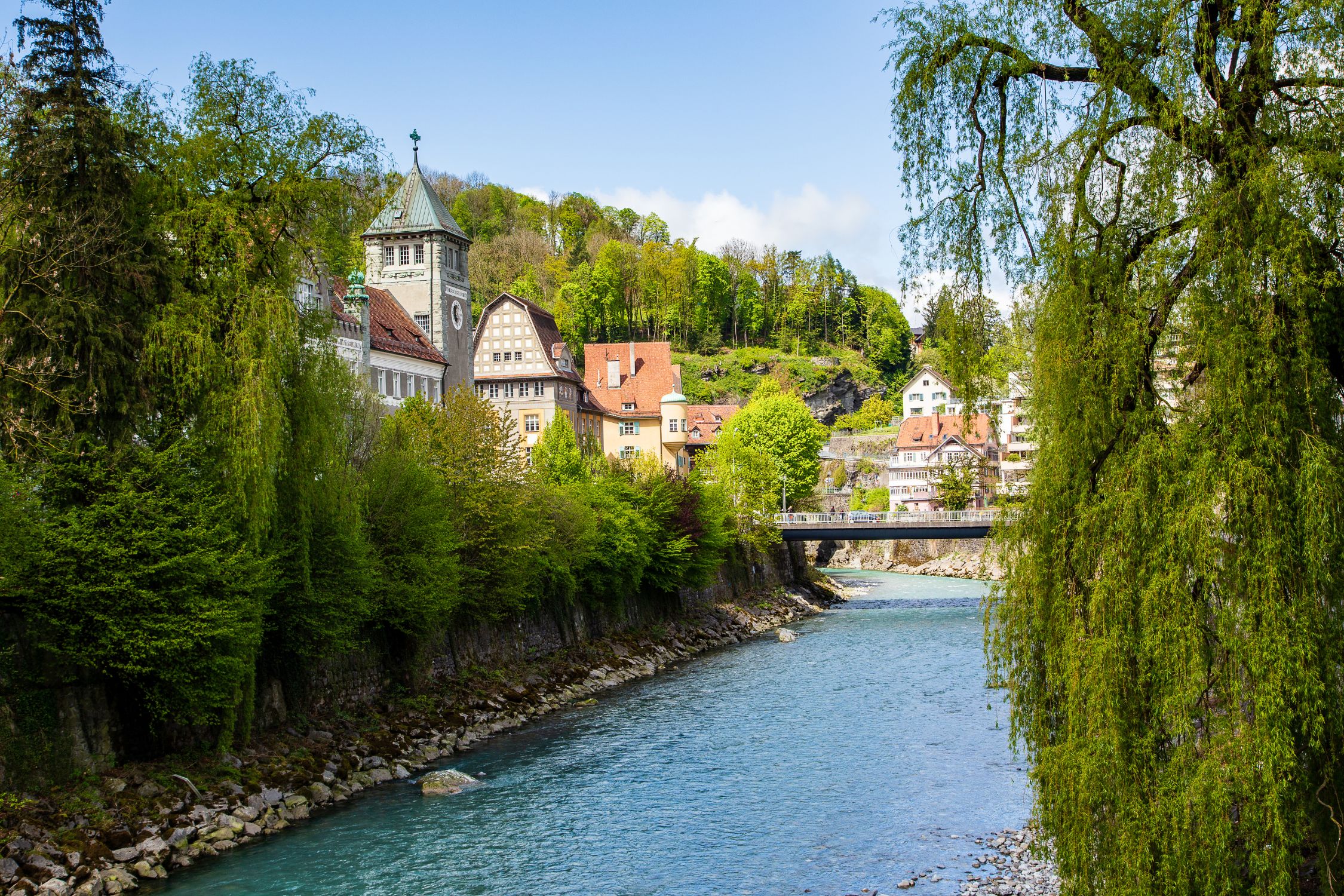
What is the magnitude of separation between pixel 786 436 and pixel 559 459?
39677mm

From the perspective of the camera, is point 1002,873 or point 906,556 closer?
point 1002,873

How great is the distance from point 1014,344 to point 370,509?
20.8 meters

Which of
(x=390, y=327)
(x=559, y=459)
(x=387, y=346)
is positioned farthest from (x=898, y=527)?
(x=387, y=346)

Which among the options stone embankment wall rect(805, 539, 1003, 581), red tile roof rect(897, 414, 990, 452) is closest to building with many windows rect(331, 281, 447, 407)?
stone embankment wall rect(805, 539, 1003, 581)

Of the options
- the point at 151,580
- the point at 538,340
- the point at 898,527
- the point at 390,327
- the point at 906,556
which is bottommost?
the point at 906,556

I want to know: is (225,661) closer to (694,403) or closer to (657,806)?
(657,806)

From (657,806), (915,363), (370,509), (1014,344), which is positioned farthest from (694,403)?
(1014,344)

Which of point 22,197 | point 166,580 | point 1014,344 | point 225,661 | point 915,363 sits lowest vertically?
point 225,661

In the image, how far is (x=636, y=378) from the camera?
273 ft

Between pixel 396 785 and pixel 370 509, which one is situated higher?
pixel 370 509

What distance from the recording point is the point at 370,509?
3011 centimetres

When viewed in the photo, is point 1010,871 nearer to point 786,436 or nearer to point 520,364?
point 520,364

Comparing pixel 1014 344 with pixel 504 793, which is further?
pixel 504 793

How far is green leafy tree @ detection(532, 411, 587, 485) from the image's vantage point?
1864 inches
